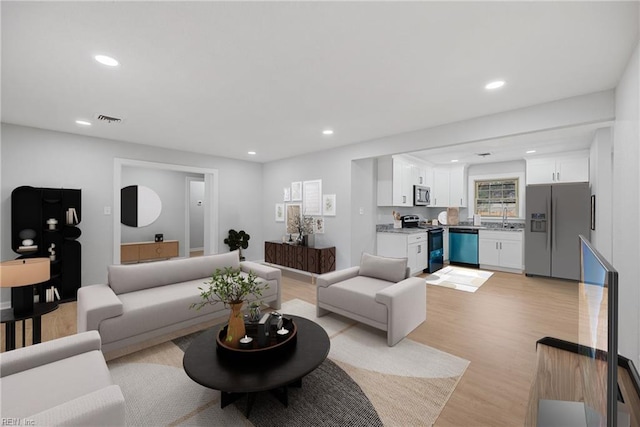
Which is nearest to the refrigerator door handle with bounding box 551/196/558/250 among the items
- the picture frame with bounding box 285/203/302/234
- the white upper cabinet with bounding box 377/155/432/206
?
the white upper cabinet with bounding box 377/155/432/206

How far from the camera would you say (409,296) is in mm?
2936

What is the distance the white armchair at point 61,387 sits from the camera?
1.16 metres

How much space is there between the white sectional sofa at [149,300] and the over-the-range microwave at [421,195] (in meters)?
3.80

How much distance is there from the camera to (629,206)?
6.73ft

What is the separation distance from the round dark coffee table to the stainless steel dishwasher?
Answer: 17.1 feet

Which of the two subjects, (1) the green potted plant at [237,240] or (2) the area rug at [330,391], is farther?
(1) the green potted plant at [237,240]

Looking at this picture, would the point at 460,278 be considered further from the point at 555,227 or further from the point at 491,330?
the point at 491,330

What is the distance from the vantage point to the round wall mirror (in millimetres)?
7078

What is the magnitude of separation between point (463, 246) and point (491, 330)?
354 centimetres

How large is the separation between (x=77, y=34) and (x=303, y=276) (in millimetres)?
4550

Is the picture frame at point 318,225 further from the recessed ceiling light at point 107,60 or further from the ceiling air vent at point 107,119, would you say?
the recessed ceiling light at point 107,60

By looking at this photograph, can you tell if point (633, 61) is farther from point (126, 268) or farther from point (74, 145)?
point (74, 145)

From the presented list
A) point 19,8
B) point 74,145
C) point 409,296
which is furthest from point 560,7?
point 74,145

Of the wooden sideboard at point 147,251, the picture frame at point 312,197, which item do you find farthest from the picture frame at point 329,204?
the wooden sideboard at point 147,251
